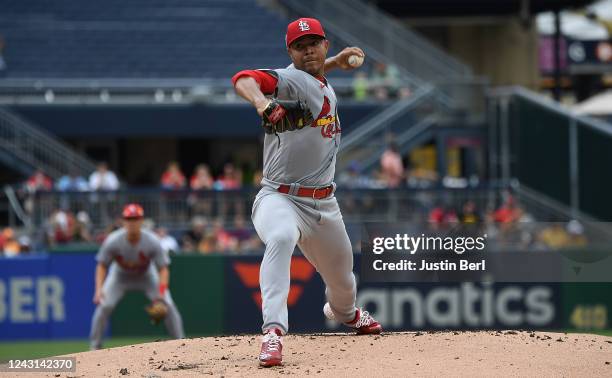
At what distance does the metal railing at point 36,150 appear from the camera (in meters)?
20.5

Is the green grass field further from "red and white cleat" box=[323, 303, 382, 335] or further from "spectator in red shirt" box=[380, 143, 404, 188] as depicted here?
"red and white cleat" box=[323, 303, 382, 335]

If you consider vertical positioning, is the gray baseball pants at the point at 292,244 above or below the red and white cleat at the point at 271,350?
above

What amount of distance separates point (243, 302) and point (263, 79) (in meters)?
8.34

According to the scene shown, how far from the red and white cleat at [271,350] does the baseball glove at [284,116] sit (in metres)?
1.27

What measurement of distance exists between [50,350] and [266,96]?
772cm

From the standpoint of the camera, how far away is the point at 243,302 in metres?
14.9

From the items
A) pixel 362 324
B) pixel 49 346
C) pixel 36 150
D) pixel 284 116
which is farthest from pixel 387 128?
pixel 284 116

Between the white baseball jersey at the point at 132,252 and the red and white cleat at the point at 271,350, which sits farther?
the white baseball jersey at the point at 132,252

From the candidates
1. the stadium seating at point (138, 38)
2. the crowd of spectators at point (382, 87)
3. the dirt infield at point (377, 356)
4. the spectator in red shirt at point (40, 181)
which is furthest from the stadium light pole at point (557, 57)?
the dirt infield at point (377, 356)

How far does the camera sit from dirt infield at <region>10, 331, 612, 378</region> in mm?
6859

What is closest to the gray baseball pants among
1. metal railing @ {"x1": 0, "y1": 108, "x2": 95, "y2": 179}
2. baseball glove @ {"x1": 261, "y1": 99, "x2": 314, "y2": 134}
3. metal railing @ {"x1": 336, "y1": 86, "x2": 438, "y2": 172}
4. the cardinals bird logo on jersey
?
the cardinals bird logo on jersey

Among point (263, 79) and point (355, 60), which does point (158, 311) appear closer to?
point (355, 60)

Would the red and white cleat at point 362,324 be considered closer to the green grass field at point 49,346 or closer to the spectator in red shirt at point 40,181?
the green grass field at point 49,346

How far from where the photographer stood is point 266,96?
702 centimetres
